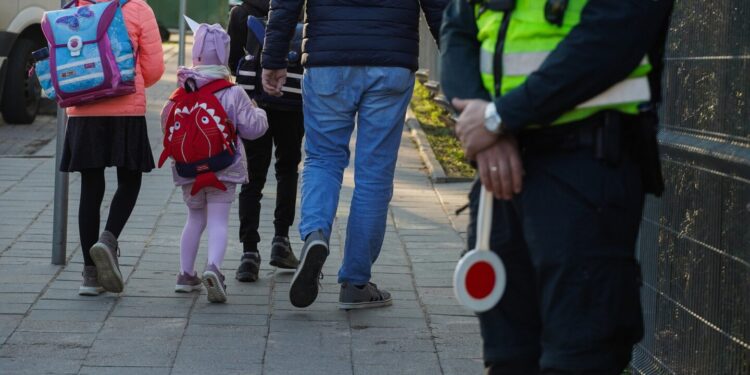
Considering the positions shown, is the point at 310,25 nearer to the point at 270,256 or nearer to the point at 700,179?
the point at 270,256

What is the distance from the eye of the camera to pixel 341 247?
793cm

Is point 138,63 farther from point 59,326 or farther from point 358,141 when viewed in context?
point 59,326

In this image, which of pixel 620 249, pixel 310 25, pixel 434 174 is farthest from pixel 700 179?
pixel 434 174

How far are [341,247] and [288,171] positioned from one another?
1.03 m

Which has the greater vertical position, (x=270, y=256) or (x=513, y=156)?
(x=513, y=156)

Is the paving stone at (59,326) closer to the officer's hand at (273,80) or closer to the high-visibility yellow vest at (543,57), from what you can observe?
the officer's hand at (273,80)

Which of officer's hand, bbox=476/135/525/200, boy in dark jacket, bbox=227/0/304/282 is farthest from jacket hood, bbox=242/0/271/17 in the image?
officer's hand, bbox=476/135/525/200

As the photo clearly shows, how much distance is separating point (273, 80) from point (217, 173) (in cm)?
54

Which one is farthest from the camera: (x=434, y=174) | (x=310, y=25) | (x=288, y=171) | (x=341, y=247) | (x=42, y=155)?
(x=42, y=155)

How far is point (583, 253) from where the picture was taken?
306 centimetres

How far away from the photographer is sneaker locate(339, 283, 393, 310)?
6.16 metres

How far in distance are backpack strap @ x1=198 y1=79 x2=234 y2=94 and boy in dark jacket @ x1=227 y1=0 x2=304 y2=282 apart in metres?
0.57

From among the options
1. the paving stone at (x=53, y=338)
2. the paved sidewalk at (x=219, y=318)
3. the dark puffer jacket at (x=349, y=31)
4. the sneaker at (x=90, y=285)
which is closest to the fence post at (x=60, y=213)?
the paved sidewalk at (x=219, y=318)

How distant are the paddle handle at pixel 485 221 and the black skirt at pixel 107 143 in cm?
330
